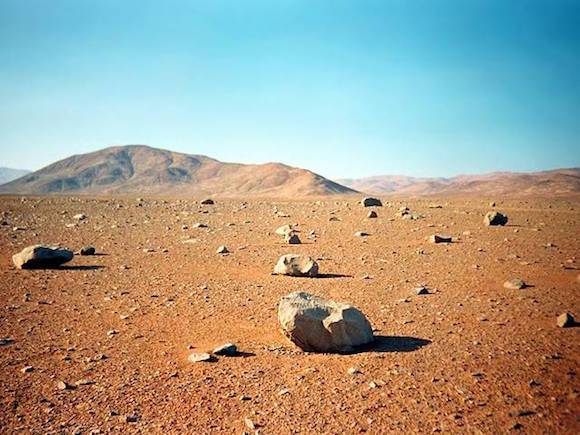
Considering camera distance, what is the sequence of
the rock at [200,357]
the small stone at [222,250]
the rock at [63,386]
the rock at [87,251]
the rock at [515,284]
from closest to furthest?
the rock at [63,386]
the rock at [200,357]
the rock at [515,284]
the rock at [87,251]
the small stone at [222,250]

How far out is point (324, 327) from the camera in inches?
239

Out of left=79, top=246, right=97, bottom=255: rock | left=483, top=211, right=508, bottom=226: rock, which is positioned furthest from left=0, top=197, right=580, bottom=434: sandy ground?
left=483, top=211, right=508, bottom=226: rock

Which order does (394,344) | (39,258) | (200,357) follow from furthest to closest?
(39,258) → (394,344) → (200,357)

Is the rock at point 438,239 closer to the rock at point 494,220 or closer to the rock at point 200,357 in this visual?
the rock at point 494,220

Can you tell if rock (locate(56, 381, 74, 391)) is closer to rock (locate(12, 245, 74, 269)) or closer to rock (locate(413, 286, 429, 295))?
rock (locate(413, 286, 429, 295))

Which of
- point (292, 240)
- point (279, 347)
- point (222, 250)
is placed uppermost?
point (292, 240)

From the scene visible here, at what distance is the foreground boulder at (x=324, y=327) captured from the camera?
6070 mm

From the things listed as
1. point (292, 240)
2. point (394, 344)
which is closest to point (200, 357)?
point (394, 344)

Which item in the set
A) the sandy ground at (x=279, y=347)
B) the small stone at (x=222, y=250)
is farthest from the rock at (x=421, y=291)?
the small stone at (x=222, y=250)

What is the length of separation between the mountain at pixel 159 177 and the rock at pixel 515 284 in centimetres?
8527

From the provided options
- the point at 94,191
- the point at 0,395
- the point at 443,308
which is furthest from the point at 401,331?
the point at 94,191

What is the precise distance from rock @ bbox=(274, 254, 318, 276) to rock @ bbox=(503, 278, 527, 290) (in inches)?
165

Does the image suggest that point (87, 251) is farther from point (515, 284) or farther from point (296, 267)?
point (515, 284)

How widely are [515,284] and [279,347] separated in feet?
18.4
